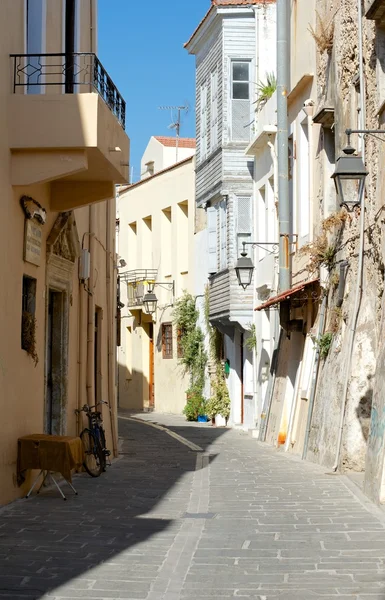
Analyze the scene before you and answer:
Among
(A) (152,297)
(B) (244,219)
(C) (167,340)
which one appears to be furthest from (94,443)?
(C) (167,340)

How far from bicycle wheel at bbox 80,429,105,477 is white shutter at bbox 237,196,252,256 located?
13317 millimetres

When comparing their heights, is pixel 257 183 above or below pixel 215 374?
above

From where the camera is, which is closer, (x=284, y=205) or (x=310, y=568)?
(x=310, y=568)

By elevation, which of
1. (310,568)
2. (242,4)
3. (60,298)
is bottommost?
(310,568)

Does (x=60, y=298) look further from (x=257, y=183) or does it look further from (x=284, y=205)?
(x=257, y=183)

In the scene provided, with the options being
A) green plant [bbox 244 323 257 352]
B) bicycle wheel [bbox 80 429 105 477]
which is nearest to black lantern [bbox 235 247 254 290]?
green plant [bbox 244 323 257 352]

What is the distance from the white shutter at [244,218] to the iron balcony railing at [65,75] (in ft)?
44.2

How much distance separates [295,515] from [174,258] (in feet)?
83.8

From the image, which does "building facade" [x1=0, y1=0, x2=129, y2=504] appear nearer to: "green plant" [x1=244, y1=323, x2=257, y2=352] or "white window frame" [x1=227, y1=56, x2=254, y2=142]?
"green plant" [x1=244, y1=323, x2=257, y2=352]

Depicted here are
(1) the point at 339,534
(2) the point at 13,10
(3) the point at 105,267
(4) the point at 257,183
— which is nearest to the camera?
(1) the point at 339,534

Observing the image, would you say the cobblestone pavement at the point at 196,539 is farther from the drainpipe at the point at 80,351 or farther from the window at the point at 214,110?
the window at the point at 214,110

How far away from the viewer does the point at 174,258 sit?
35781 mm

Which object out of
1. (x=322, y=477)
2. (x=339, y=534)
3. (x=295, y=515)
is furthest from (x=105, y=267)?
(x=339, y=534)

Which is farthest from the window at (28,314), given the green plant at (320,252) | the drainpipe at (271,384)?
the drainpipe at (271,384)
